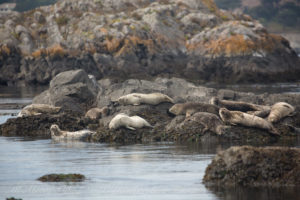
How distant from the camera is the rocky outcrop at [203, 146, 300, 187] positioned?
10.5m

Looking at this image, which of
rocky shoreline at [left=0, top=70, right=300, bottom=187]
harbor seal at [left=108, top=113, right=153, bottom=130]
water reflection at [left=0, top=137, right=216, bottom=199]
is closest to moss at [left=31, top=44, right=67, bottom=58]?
rocky shoreline at [left=0, top=70, right=300, bottom=187]

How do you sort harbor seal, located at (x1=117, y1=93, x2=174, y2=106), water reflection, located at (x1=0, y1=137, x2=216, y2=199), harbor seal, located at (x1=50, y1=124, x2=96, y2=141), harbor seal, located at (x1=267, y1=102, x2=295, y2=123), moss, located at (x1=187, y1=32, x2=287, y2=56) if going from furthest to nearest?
moss, located at (x1=187, y1=32, x2=287, y2=56), harbor seal, located at (x1=117, y1=93, x2=174, y2=106), harbor seal, located at (x1=267, y1=102, x2=295, y2=123), harbor seal, located at (x1=50, y1=124, x2=96, y2=141), water reflection, located at (x1=0, y1=137, x2=216, y2=199)

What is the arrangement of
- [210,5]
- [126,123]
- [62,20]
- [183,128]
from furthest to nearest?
[210,5] < [62,20] < [126,123] < [183,128]

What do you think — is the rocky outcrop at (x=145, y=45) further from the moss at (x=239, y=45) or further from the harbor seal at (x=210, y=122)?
the harbor seal at (x=210, y=122)

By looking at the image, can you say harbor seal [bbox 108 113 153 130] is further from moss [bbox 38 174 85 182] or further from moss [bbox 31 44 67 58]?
moss [bbox 31 44 67 58]

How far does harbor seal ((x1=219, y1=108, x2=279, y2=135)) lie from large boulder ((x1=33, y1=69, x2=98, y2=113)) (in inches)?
350

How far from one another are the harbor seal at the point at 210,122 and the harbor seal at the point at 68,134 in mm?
2774

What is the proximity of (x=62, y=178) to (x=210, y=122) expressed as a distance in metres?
6.46

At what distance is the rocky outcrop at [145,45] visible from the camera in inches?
2392

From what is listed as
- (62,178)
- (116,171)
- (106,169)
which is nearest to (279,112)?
(106,169)

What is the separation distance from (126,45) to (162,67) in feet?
14.7

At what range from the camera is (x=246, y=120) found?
17.3m

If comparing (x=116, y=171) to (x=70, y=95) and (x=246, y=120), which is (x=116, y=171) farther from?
(x=70, y=95)

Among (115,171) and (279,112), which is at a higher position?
(279,112)
